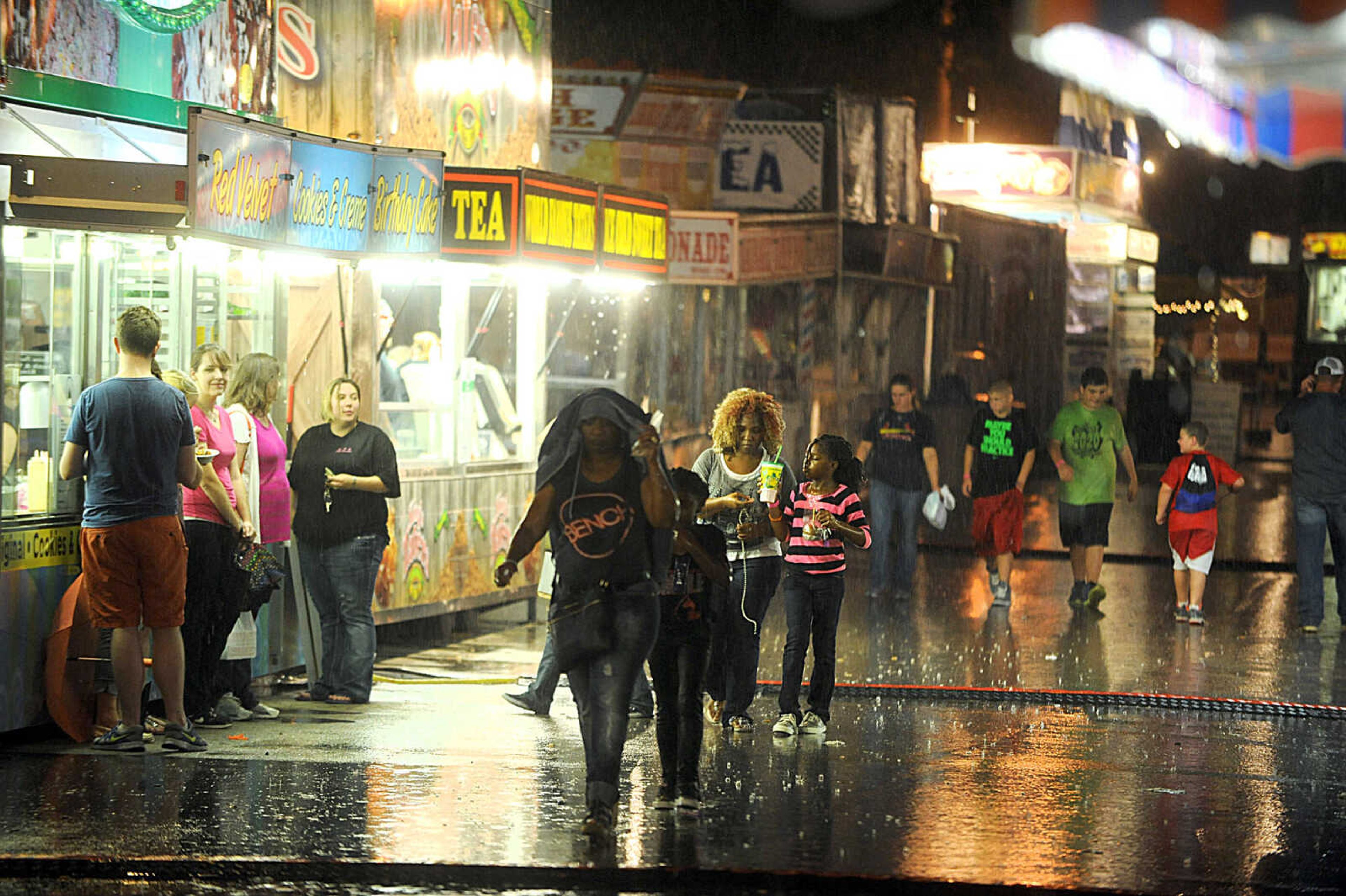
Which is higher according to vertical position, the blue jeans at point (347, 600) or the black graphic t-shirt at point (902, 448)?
the black graphic t-shirt at point (902, 448)

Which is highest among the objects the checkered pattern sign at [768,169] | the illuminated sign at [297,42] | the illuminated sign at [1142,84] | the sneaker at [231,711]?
the illuminated sign at [1142,84]

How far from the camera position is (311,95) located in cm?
1143

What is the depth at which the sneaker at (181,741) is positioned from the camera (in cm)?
826

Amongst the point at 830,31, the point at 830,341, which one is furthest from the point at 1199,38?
the point at 830,341

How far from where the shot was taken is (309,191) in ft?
32.3

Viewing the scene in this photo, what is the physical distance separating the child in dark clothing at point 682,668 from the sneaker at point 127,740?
2.43 metres

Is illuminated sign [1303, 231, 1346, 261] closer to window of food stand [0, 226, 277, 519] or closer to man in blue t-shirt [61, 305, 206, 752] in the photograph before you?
window of food stand [0, 226, 277, 519]

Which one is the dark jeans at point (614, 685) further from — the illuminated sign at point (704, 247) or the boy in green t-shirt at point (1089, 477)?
the illuminated sign at point (704, 247)

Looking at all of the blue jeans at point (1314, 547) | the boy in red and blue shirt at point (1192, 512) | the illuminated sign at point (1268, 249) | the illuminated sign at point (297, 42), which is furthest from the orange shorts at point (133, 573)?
the illuminated sign at point (1268, 249)

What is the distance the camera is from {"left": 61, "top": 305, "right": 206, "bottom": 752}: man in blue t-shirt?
26.6ft

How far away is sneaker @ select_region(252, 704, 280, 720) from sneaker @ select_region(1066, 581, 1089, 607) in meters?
7.48

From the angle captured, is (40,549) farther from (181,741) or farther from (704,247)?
(704,247)

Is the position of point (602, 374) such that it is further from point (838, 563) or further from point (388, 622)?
point (838, 563)

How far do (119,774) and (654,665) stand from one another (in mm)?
2350
